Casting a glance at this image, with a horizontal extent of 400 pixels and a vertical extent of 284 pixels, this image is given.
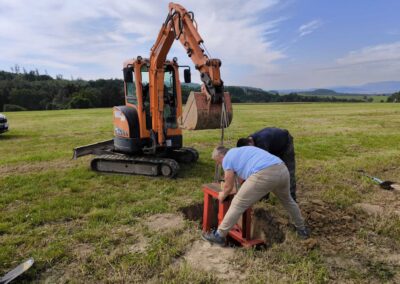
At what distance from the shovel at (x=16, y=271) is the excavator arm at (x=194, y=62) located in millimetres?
3199

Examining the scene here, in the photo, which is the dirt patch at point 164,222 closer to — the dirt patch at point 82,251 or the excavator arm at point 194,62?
the dirt patch at point 82,251

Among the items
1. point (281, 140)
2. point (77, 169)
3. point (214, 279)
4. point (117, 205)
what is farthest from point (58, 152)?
point (214, 279)

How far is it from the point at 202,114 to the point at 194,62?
4.27ft

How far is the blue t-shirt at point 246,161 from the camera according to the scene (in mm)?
4254

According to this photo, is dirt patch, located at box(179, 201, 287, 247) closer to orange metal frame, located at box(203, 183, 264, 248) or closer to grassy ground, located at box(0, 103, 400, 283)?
grassy ground, located at box(0, 103, 400, 283)

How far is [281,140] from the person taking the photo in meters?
5.77

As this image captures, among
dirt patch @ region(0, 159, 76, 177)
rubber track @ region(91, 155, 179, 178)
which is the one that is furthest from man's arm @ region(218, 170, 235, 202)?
dirt patch @ region(0, 159, 76, 177)

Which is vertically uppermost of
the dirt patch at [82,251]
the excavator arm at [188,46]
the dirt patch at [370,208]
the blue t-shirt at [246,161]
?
the excavator arm at [188,46]

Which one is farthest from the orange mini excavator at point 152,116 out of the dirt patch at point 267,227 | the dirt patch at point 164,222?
the dirt patch at point 267,227

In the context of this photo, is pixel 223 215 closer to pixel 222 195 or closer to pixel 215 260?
pixel 222 195

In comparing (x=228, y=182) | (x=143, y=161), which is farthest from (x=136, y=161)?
(x=228, y=182)

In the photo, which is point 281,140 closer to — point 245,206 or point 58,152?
point 245,206

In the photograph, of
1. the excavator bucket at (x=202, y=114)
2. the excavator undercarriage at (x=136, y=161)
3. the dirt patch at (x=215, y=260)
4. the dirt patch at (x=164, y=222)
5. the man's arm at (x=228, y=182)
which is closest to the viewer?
the dirt patch at (x=215, y=260)

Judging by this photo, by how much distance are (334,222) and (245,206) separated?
1878 mm
